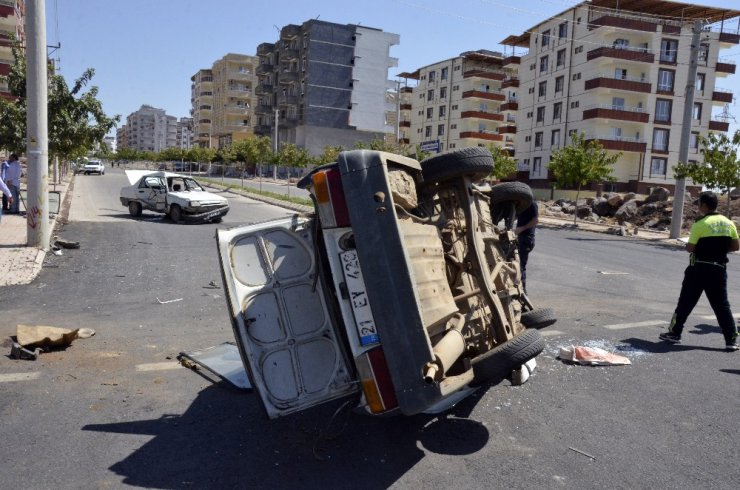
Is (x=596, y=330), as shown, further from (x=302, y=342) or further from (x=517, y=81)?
(x=517, y=81)

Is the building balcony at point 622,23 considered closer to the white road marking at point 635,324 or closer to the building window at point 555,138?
the building window at point 555,138

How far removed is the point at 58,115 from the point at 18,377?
69.9ft

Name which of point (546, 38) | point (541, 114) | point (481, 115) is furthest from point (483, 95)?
point (541, 114)

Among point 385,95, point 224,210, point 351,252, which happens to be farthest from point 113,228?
point 385,95

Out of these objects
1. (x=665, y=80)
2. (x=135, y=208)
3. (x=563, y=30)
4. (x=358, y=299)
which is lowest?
(x=135, y=208)

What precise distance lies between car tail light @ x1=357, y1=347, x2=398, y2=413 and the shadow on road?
334mm

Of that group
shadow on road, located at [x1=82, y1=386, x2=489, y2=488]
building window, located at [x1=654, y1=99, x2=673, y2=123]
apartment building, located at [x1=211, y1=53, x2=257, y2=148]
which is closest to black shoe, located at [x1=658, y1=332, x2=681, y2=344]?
shadow on road, located at [x1=82, y1=386, x2=489, y2=488]

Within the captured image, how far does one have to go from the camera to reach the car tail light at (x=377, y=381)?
11.0 feet

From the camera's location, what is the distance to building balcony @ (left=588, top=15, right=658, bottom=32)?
5388 cm

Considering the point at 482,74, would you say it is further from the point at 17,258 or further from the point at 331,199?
the point at 331,199

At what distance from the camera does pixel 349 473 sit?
139 inches

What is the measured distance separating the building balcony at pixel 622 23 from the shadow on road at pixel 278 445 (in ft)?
191

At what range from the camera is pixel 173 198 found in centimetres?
1892

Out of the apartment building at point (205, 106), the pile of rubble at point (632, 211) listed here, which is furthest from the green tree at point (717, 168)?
the apartment building at point (205, 106)
